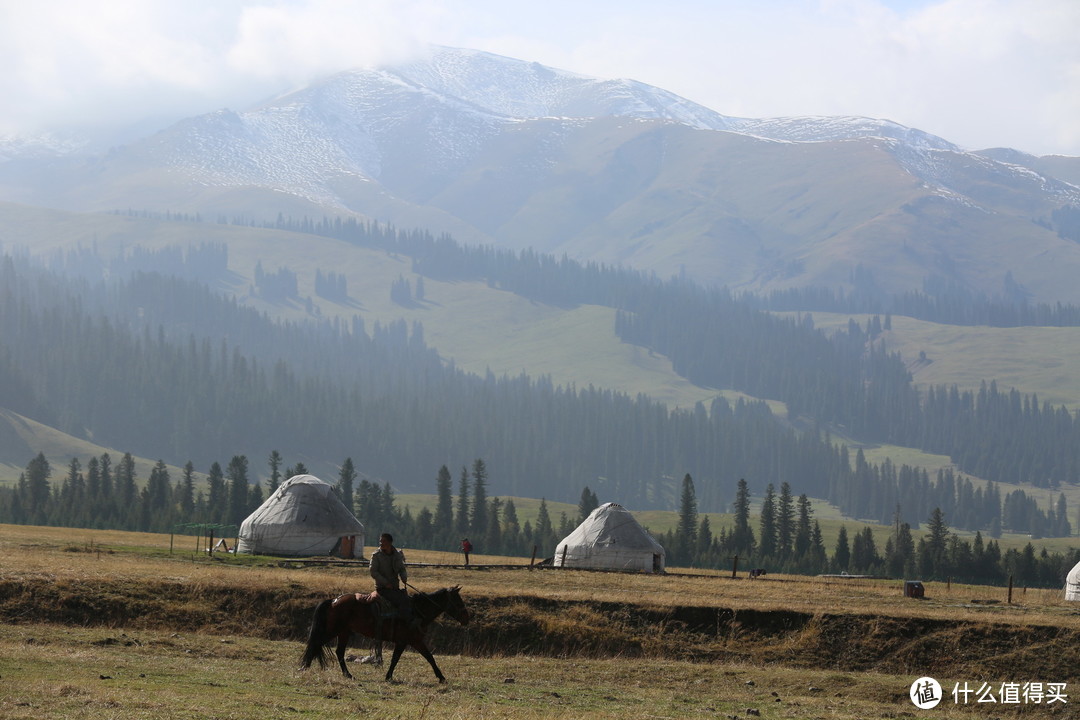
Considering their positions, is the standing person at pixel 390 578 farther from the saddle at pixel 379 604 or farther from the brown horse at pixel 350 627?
the brown horse at pixel 350 627

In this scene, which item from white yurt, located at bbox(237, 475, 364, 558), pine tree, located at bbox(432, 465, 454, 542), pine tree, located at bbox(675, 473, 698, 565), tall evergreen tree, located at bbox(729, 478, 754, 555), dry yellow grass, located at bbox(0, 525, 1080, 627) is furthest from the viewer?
tall evergreen tree, located at bbox(729, 478, 754, 555)

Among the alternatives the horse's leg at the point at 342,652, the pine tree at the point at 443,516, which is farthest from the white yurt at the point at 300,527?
the pine tree at the point at 443,516

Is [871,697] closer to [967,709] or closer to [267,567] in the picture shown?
[967,709]

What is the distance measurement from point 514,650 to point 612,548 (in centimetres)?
4323

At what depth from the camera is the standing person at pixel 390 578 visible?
3238 centimetres

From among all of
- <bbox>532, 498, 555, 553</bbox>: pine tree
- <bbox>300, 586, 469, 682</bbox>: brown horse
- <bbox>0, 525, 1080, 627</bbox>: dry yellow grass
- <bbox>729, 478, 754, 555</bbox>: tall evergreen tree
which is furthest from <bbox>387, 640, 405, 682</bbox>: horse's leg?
<bbox>729, 478, 754, 555</bbox>: tall evergreen tree

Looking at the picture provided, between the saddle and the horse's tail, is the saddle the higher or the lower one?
the higher one

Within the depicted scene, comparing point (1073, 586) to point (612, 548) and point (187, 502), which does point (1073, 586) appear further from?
point (187, 502)

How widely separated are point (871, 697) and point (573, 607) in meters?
13.5

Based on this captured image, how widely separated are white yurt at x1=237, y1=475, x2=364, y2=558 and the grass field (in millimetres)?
19873

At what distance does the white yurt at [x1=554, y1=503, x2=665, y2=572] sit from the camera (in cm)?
8562

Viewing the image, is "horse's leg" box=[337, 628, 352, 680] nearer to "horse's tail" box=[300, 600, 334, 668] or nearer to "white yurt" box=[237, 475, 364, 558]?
"horse's tail" box=[300, 600, 334, 668]

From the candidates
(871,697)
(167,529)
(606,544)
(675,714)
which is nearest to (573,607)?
(871,697)

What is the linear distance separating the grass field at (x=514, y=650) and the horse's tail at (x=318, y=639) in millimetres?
384
